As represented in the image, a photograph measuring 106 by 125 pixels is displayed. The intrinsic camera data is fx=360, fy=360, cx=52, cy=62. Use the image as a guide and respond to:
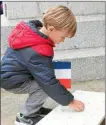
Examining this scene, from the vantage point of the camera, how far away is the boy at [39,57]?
2.20 meters

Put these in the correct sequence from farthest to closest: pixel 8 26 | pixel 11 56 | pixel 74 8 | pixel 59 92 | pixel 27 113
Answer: pixel 74 8, pixel 8 26, pixel 27 113, pixel 11 56, pixel 59 92

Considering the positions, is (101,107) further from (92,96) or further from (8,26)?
(8,26)

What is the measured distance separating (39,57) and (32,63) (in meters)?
0.06

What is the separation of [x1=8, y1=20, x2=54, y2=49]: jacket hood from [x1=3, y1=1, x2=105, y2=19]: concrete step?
1155 mm

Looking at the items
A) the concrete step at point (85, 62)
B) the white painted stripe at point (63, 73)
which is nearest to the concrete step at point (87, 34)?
the concrete step at point (85, 62)

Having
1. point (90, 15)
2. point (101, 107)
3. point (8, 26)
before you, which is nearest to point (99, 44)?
point (90, 15)

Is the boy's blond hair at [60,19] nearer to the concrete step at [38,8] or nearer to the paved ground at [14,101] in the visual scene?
the paved ground at [14,101]

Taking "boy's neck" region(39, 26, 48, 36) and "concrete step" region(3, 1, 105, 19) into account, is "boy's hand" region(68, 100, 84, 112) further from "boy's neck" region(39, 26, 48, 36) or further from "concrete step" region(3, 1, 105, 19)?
"concrete step" region(3, 1, 105, 19)

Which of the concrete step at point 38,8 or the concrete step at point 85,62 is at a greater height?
the concrete step at point 38,8

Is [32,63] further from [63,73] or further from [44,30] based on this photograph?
[63,73]

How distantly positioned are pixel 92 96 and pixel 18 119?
0.55 metres

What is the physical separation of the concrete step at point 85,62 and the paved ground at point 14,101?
7cm

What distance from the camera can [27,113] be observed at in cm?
254

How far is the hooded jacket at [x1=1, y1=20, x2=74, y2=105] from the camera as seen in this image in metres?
2.21
